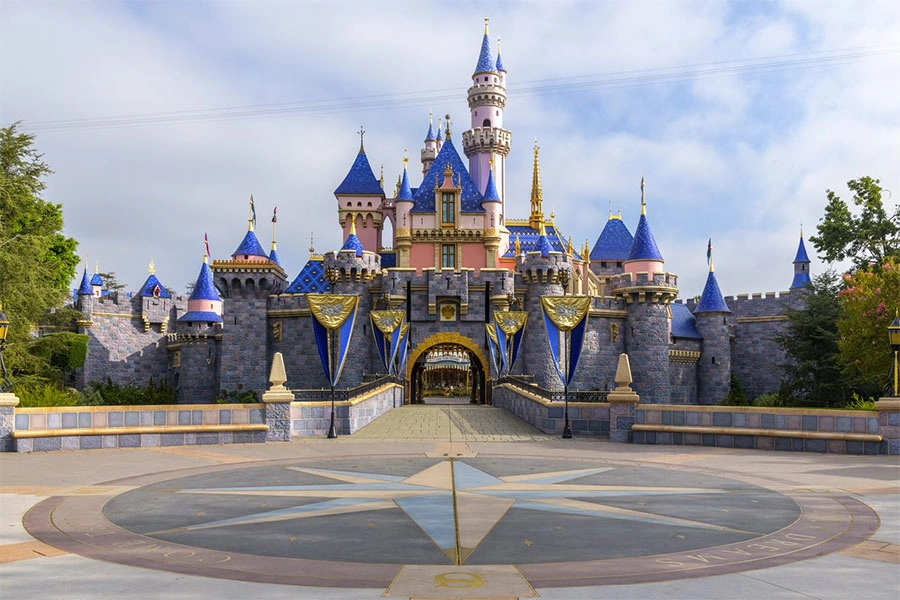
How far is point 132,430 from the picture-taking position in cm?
1788

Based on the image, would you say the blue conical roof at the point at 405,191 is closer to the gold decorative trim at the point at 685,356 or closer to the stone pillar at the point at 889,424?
the gold decorative trim at the point at 685,356

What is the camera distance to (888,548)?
8000mm

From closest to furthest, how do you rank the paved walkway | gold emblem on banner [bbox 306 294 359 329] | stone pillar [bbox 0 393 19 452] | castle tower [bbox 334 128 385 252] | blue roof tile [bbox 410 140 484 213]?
the paved walkway < stone pillar [bbox 0 393 19 452] < gold emblem on banner [bbox 306 294 359 329] < blue roof tile [bbox 410 140 484 213] < castle tower [bbox 334 128 385 252]

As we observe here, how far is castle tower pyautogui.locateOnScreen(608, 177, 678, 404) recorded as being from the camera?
46625mm

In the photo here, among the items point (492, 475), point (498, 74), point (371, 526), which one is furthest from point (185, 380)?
point (371, 526)

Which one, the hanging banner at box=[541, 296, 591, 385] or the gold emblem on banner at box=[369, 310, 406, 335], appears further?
the gold emblem on banner at box=[369, 310, 406, 335]

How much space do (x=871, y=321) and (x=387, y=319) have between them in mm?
19671

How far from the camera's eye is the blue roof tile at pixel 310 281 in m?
51.8

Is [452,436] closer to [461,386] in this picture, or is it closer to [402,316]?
[402,316]

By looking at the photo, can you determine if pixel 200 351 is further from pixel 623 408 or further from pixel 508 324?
pixel 623 408

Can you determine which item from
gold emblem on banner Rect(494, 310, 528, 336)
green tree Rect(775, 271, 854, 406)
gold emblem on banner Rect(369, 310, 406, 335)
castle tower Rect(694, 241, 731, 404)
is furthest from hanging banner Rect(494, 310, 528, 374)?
castle tower Rect(694, 241, 731, 404)

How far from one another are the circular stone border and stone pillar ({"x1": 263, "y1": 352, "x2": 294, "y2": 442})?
9.51m

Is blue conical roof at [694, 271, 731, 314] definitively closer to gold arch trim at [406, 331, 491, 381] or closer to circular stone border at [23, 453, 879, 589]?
gold arch trim at [406, 331, 491, 381]

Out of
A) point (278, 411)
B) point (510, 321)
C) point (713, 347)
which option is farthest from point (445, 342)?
point (278, 411)
